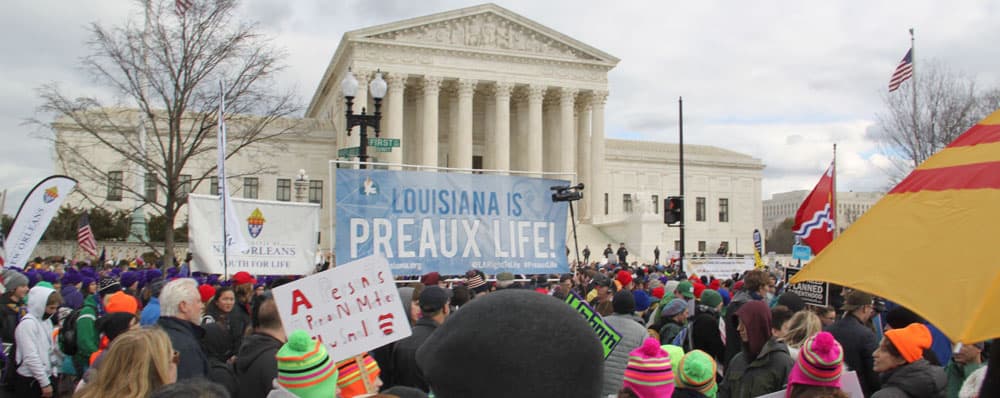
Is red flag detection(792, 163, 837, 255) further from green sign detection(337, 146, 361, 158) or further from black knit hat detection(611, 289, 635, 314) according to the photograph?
green sign detection(337, 146, 361, 158)

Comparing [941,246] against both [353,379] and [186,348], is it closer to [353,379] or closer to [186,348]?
[353,379]

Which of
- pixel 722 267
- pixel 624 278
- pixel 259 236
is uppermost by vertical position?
pixel 259 236

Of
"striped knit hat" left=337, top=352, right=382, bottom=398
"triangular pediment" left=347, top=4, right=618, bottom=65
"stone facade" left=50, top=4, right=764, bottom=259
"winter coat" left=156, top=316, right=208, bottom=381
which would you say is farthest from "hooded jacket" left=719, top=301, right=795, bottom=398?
"triangular pediment" left=347, top=4, right=618, bottom=65

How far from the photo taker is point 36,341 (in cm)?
752

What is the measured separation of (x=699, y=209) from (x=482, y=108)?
22424 millimetres

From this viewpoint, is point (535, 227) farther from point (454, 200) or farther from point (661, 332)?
point (661, 332)

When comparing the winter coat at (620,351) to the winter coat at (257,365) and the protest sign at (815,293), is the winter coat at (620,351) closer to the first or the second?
the winter coat at (257,365)

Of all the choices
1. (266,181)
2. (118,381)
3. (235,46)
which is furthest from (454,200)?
(266,181)

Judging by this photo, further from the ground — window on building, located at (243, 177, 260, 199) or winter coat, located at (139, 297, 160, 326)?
window on building, located at (243, 177, 260, 199)

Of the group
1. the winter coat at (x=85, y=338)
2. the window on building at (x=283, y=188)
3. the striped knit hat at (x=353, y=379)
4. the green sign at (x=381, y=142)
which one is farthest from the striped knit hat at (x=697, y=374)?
the window on building at (x=283, y=188)

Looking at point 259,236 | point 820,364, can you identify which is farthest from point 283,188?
point 820,364

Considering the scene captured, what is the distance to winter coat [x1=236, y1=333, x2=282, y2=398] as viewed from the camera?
4.73 meters

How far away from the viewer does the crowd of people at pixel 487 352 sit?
5.27 feet

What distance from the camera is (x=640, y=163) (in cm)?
6944
